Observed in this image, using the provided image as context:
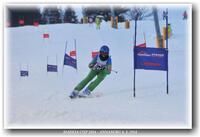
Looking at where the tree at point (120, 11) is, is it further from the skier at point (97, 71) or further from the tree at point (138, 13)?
the skier at point (97, 71)

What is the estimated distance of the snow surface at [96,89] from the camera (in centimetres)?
730

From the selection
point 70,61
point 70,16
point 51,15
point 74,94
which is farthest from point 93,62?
point 51,15

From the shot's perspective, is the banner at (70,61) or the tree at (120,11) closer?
the tree at (120,11)

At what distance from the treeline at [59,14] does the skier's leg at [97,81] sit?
19.1 inches

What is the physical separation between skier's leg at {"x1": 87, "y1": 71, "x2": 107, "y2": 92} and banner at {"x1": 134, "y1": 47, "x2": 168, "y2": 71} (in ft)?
0.97

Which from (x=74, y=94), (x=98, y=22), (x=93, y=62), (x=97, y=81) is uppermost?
(x=98, y=22)

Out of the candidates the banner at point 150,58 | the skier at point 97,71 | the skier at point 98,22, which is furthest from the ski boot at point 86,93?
the skier at point 98,22

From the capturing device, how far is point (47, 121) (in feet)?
24.0

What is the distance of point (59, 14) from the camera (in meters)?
7.36

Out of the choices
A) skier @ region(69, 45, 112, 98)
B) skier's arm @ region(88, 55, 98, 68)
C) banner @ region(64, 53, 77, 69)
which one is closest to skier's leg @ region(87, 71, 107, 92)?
skier @ region(69, 45, 112, 98)

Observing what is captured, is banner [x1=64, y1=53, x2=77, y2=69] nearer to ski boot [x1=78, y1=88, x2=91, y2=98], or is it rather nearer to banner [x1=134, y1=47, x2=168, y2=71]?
ski boot [x1=78, y1=88, x2=91, y2=98]

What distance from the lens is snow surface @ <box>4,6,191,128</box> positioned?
7301 millimetres

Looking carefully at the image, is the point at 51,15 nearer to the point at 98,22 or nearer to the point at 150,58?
the point at 98,22

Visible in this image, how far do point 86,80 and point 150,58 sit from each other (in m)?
0.60
